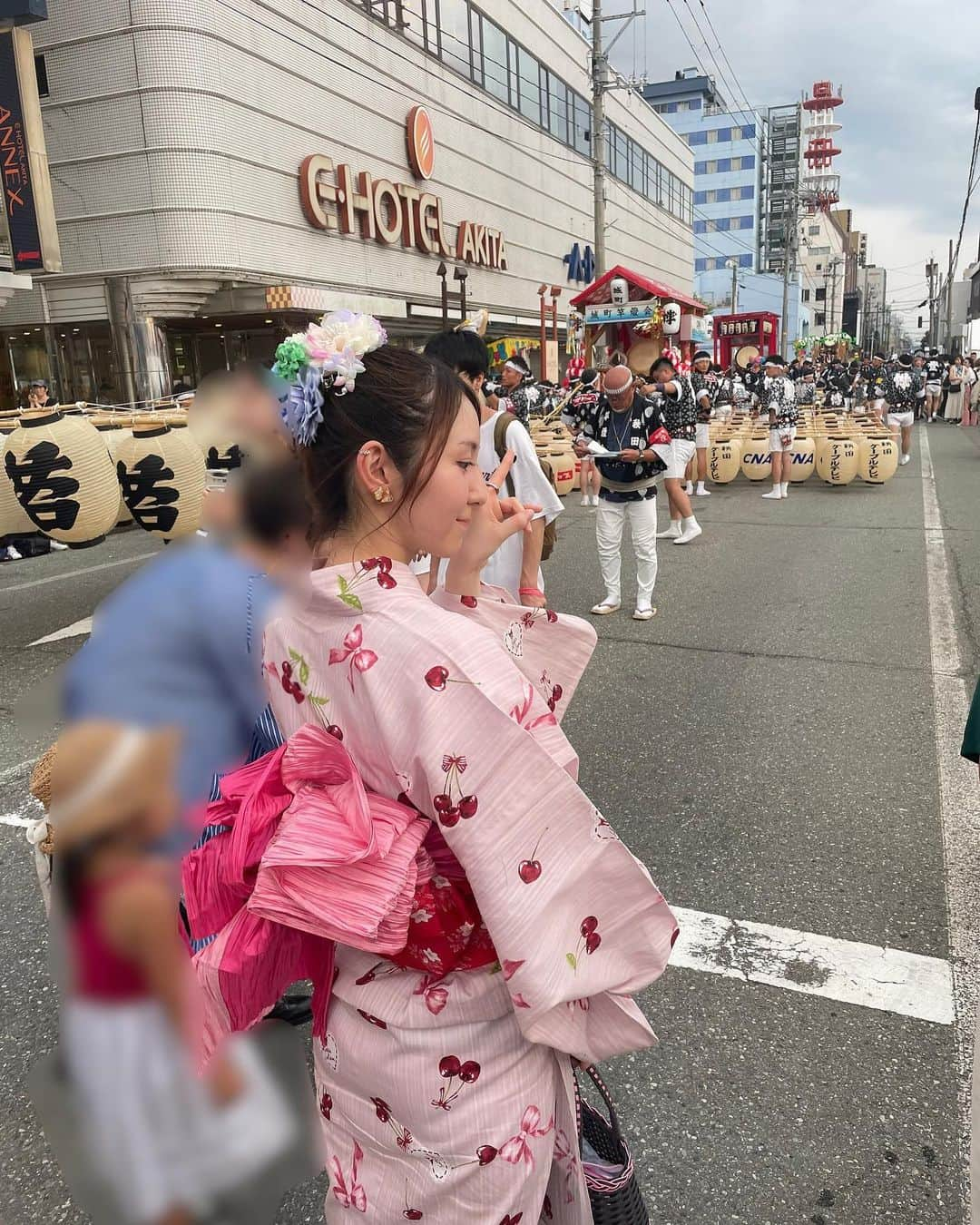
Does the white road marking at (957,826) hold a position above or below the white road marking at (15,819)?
below

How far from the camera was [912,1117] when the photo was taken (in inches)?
75.0

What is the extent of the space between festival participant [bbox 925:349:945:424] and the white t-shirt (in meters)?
22.3

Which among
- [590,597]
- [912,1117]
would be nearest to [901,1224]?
[912,1117]

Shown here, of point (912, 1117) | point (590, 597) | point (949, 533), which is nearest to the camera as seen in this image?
point (912, 1117)

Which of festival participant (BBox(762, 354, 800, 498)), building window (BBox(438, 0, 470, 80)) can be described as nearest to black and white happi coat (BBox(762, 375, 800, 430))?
festival participant (BBox(762, 354, 800, 498))

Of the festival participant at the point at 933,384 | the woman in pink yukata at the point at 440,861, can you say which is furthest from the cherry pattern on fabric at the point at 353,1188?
the festival participant at the point at 933,384

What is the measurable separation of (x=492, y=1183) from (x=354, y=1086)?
0.74ft

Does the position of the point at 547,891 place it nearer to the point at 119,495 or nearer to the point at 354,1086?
the point at 354,1086

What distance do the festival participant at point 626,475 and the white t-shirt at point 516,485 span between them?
4.67 ft

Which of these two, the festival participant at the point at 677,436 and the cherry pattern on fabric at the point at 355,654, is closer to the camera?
the cherry pattern on fabric at the point at 355,654

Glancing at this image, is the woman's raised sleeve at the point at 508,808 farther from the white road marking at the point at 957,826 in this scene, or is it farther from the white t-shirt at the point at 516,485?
the white t-shirt at the point at 516,485

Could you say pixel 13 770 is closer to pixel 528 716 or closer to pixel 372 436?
pixel 372 436

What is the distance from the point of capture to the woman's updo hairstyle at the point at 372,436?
1.23m

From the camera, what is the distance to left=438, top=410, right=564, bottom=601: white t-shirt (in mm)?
4363
